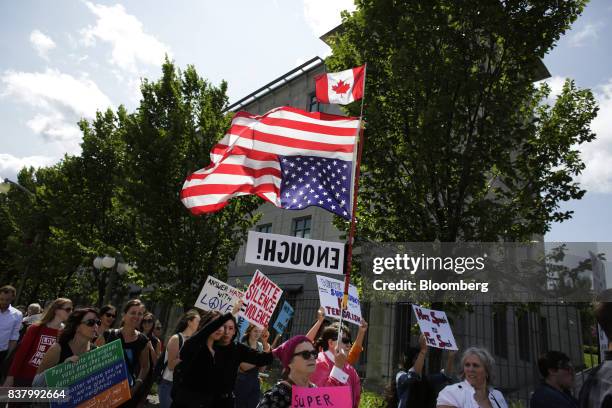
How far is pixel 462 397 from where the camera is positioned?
4.12 meters

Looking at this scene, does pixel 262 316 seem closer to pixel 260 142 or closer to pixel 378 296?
pixel 260 142

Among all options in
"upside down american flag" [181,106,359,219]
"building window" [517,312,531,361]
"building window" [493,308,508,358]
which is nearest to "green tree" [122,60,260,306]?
"upside down american flag" [181,106,359,219]

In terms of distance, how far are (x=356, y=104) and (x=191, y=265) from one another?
8041 millimetres

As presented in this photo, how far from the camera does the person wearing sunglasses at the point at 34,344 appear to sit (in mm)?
5273

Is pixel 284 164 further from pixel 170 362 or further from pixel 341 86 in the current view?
pixel 170 362

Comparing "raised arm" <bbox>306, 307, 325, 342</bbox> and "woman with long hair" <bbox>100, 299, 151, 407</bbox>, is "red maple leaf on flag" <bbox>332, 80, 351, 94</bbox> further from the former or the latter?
"woman with long hair" <bbox>100, 299, 151, 407</bbox>

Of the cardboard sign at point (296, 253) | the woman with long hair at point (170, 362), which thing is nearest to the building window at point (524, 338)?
the cardboard sign at point (296, 253)

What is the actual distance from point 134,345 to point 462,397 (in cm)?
411

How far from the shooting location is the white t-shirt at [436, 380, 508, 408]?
13.4 ft

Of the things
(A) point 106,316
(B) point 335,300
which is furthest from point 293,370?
(A) point 106,316

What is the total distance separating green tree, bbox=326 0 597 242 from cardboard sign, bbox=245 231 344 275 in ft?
14.5

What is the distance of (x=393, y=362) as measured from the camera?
13977 millimetres

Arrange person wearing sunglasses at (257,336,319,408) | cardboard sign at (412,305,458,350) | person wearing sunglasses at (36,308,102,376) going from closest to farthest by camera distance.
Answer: person wearing sunglasses at (257,336,319,408) → person wearing sunglasses at (36,308,102,376) → cardboard sign at (412,305,458,350)

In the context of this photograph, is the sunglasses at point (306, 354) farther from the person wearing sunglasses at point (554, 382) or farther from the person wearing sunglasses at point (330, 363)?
the person wearing sunglasses at point (554, 382)
